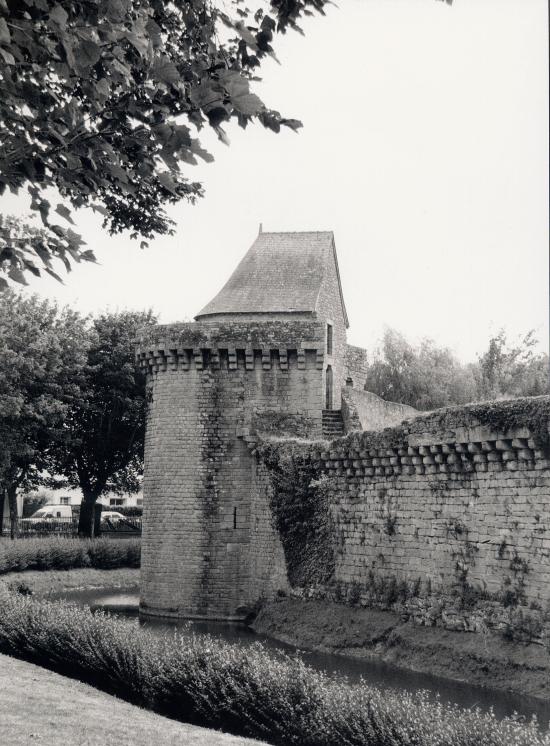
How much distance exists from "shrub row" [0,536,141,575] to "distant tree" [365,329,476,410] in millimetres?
15773

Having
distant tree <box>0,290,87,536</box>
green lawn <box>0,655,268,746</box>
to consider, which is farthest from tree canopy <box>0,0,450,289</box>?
distant tree <box>0,290,87,536</box>

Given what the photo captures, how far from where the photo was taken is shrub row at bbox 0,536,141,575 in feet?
91.7

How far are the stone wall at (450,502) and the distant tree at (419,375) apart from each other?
22618mm

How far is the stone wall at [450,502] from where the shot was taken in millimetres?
13070

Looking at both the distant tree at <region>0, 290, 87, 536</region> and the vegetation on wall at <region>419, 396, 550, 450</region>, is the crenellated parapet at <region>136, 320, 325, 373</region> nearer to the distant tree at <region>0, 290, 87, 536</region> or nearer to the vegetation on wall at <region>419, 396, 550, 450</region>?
the vegetation on wall at <region>419, 396, 550, 450</region>

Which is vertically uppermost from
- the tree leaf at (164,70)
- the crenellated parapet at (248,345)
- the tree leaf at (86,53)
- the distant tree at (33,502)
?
the crenellated parapet at (248,345)

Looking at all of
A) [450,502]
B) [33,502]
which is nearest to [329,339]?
[450,502]

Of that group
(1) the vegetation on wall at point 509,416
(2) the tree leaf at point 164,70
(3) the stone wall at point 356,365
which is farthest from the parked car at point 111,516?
(2) the tree leaf at point 164,70

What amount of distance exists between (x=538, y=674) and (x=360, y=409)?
10676 mm

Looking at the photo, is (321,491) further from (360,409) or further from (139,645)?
(139,645)

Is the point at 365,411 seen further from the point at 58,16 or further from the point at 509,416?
the point at 58,16

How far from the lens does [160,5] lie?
7.12 metres

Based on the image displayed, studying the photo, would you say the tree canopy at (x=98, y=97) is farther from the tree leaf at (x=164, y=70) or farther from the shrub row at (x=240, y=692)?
the shrub row at (x=240, y=692)

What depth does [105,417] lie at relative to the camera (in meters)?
36.1
